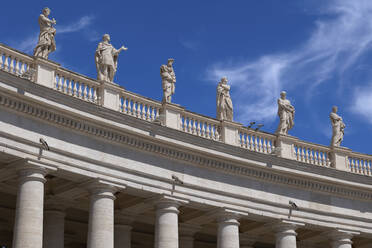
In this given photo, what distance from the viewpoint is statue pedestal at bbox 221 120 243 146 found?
220 feet

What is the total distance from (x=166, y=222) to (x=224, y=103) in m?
12.8

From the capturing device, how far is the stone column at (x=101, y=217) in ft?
187

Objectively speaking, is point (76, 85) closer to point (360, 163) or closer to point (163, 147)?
point (163, 147)

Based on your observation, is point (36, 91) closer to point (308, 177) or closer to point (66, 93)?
point (66, 93)

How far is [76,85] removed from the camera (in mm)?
60531

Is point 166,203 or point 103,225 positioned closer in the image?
point 103,225

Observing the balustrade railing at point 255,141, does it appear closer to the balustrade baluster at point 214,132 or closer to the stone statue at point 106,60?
the balustrade baluster at point 214,132

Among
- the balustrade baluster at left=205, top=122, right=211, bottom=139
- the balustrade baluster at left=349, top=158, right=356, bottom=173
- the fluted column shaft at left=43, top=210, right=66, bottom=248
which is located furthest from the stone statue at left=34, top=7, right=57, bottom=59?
the balustrade baluster at left=349, top=158, right=356, bottom=173

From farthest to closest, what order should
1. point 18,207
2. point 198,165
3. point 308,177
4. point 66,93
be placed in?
point 308,177, point 198,165, point 66,93, point 18,207

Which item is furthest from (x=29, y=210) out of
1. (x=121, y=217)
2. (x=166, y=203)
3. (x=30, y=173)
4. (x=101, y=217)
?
(x=121, y=217)

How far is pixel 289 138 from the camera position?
7081cm

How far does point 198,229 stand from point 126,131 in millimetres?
14570

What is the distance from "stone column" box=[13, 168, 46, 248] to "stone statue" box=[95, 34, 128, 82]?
1090 centimetres

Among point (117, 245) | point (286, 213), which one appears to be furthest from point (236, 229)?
point (117, 245)
